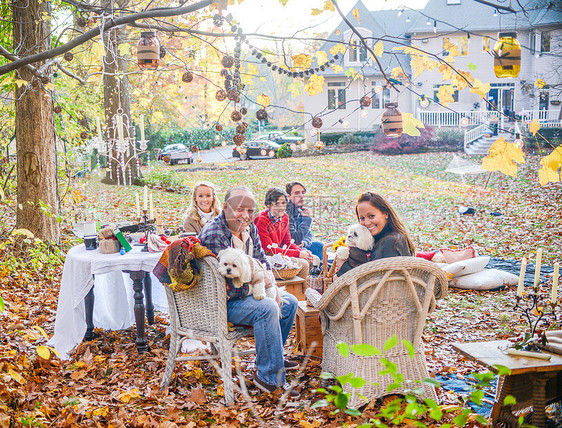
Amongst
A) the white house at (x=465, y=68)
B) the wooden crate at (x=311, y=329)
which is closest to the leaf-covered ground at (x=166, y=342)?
the wooden crate at (x=311, y=329)

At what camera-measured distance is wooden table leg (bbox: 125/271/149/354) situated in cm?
457

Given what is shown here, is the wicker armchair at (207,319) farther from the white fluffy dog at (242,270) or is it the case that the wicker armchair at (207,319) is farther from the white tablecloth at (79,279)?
the white tablecloth at (79,279)

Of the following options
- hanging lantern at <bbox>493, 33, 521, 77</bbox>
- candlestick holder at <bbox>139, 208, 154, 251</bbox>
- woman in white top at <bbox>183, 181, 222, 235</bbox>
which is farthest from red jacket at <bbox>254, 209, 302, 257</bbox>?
hanging lantern at <bbox>493, 33, 521, 77</bbox>

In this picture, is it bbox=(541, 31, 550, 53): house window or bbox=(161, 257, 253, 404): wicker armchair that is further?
bbox=(541, 31, 550, 53): house window

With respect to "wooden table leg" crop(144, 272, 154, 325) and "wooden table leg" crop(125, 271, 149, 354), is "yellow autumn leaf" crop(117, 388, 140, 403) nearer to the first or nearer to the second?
"wooden table leg" crop(125, 271, 149, 354)

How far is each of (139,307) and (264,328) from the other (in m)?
1.39

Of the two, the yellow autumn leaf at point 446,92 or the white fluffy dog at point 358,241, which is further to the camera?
the white fluffy dog at point 358,241

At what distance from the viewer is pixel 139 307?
460cm

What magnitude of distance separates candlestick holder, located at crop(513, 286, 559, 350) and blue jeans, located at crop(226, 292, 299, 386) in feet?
5.23

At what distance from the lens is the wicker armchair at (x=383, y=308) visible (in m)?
3.41

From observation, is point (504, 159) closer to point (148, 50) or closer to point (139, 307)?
point (148, 50)

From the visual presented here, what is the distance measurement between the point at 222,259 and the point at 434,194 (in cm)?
1221

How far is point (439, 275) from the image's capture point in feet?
11.5

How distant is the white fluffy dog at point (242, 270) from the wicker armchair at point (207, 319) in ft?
0.23
